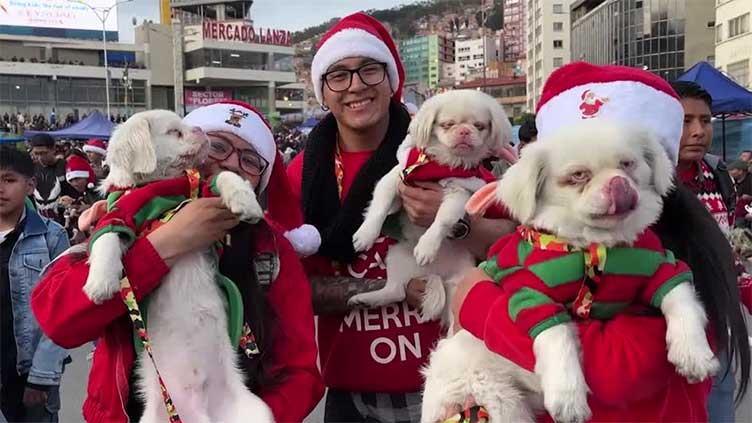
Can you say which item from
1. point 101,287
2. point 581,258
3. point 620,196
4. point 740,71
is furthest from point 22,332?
point 740,71

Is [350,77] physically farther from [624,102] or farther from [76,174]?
[76,174]

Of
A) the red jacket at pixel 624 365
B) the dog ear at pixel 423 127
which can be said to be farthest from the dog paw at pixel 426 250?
the red jacket at pixel 624 365

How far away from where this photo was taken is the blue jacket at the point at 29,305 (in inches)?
136

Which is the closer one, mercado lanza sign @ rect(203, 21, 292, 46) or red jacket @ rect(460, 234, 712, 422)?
red jacket @ rect(460, 234, 712, 422)

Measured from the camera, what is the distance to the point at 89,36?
63.8 m

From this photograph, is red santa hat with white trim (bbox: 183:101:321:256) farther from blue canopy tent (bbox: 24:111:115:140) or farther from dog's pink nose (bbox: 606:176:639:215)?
blue canopy tent (bbox: 24:111:115:140)

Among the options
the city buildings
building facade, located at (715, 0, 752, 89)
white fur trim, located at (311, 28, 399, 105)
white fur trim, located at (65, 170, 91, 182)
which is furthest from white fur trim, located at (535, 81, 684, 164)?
the city buildings

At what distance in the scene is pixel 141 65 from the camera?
61781 mm

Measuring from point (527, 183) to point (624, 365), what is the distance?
1.74 feet

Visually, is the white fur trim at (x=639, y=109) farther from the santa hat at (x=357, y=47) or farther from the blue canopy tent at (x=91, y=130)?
the blue canopy tent at (x=91, y=130)

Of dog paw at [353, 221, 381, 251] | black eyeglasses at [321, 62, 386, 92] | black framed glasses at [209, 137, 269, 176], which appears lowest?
dog paw at [353, 221, 381, 251]

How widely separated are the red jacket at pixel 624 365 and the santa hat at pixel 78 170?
9.46 metres

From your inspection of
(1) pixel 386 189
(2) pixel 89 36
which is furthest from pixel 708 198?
(2) pixel 89 36

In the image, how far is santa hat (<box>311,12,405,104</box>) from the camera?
2.68 metres
